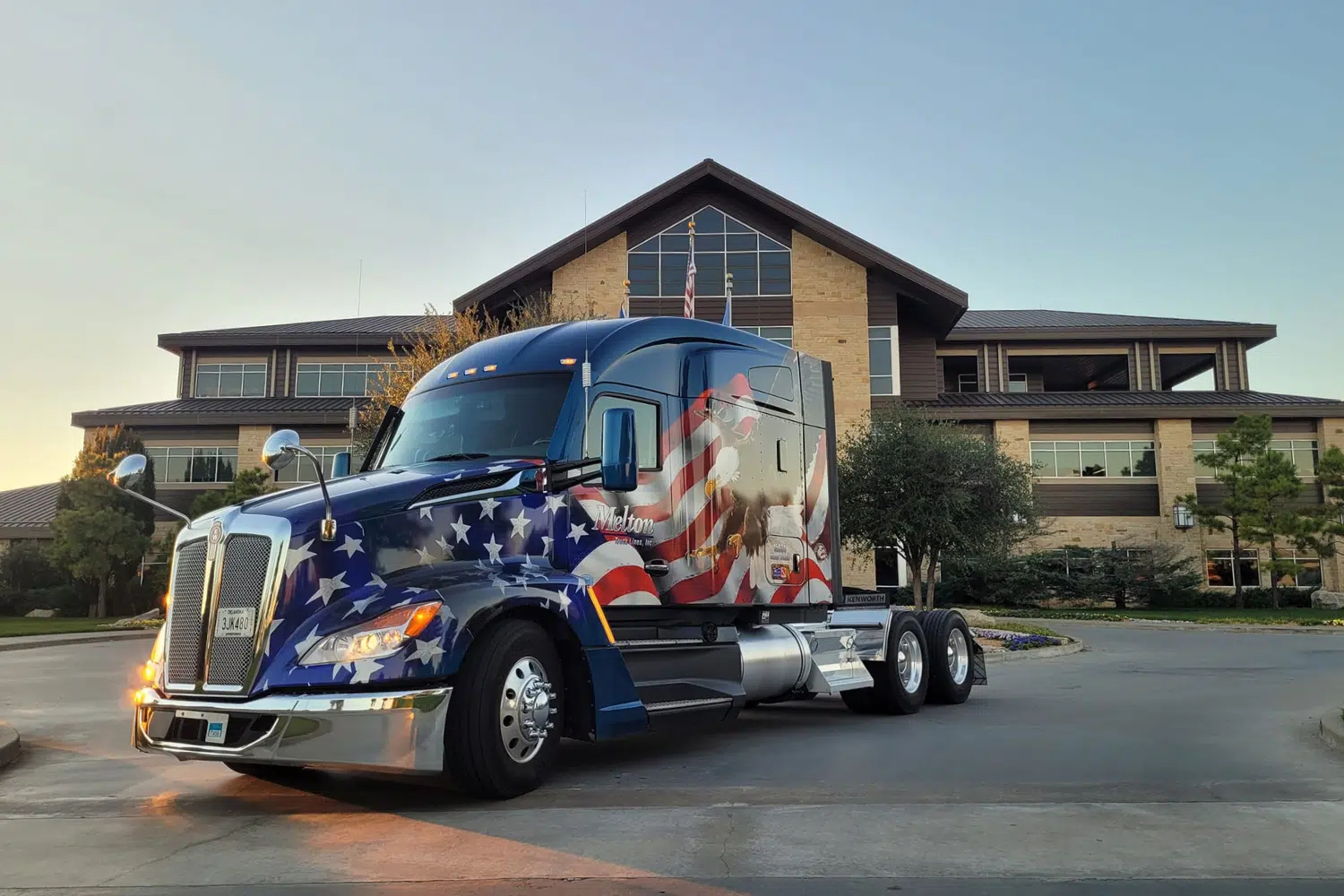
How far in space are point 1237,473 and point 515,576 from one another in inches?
1576

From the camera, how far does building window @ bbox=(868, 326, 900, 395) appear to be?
40.3 m

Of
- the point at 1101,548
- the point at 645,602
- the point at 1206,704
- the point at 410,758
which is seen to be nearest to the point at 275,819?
the point at 410,758

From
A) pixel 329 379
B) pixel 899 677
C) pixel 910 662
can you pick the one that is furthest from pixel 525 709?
pixel 329 379

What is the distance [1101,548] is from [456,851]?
40.5 m

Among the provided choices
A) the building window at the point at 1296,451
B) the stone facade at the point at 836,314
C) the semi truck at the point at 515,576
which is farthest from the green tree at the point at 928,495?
the building window at the point at 1296,451

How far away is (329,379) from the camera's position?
49.1 metres

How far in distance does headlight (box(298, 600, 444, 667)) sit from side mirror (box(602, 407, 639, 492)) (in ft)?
5.44

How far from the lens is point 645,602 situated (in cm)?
854

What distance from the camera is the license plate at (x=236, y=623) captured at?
6.71m

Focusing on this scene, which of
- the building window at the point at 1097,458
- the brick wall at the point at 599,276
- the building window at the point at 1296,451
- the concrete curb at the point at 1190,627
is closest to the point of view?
the concrete curb at the point at 1190,627

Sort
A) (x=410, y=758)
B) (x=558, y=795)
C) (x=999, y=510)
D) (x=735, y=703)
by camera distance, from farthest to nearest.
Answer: (x=999, y=510) < (x=735, y=703) < (x=558, y=795) < (x=410, y=758)

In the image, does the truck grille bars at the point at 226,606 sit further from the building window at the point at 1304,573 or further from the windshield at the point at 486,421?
the building window at the point at 1304,573

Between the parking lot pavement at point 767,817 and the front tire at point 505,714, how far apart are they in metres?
0.21

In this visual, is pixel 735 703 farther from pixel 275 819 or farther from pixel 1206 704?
pixel 1206 704
